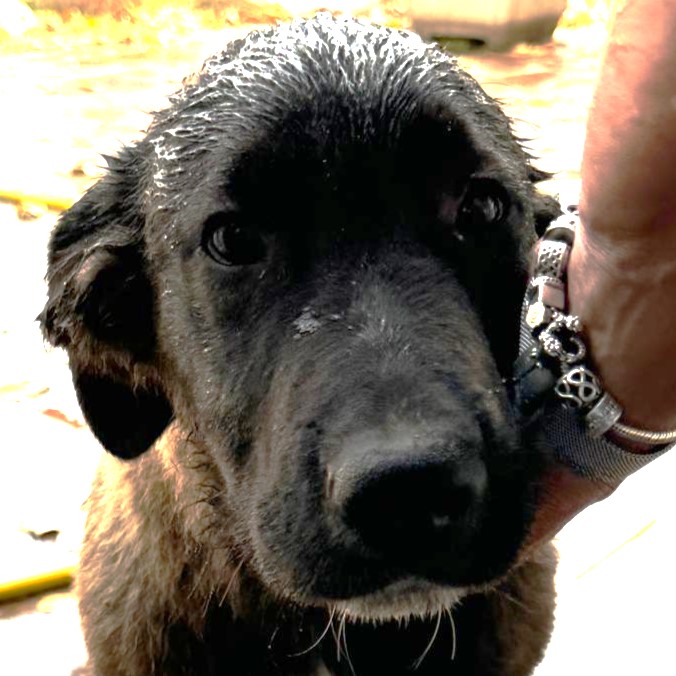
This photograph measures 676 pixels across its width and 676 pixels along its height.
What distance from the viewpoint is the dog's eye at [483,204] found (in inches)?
94.5

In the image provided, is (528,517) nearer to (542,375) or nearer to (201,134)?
(542,375)

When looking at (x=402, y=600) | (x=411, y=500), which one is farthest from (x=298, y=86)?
(x=402, y=600)

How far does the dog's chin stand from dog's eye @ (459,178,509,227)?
0.76 m

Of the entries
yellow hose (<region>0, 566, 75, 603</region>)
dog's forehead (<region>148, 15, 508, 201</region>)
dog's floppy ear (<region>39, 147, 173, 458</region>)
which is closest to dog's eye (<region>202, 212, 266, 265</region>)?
dog's forehead (<region>148, 15, 508, 201</region>)

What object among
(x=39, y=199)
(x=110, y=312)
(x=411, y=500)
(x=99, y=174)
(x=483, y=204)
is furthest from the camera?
(x=39, y=199)

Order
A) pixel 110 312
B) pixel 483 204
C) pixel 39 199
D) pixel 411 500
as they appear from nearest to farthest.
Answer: pixel 411 500, pixel 483 204, pixel 110 312, pixel 39 199

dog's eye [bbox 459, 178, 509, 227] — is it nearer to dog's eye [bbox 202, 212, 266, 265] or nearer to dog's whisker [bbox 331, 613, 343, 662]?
dog's eye [bbox 202, 212, 266, 265]

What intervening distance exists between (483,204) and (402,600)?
2.77 ft

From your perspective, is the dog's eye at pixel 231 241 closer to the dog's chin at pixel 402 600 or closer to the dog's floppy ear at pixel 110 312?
the dog's floppy ear at pixel 110 312

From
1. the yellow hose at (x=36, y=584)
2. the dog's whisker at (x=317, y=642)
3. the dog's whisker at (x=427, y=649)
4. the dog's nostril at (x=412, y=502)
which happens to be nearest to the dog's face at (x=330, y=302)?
the dog's nostril at (x=412, y=502)

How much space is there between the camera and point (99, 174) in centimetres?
344

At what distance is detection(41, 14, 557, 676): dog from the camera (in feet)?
6.57

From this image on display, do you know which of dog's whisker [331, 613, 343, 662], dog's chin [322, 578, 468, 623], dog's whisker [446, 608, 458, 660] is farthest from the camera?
dog's whisker [331, 613, 343, 662]

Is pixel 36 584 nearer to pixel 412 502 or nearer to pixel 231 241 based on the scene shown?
pixel 231 241
